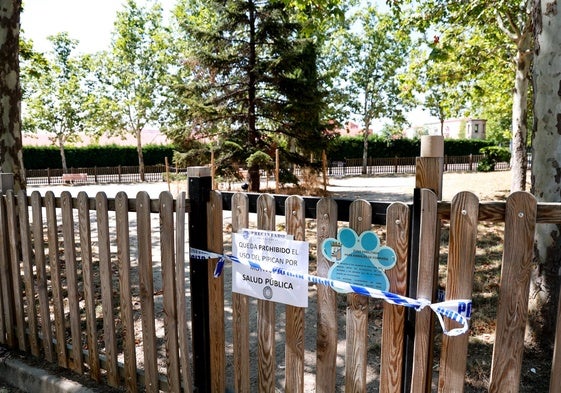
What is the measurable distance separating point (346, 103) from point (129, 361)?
34.1m

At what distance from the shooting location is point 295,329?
7.51 feet

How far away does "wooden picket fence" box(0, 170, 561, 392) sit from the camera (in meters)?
1.81

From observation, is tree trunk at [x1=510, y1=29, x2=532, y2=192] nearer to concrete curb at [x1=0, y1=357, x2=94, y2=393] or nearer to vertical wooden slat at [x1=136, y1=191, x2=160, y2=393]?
vertical wooden slat at [x1=136, y1=191, x2=160, y2=393]

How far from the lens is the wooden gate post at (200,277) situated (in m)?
2.56

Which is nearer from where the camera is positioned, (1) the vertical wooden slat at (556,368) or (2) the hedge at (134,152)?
(1) the vertical wooden slat at (556,368)

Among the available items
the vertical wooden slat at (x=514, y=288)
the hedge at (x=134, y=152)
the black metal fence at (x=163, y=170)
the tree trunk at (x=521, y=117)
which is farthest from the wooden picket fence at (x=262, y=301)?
the hedge at (x=134, y=152)

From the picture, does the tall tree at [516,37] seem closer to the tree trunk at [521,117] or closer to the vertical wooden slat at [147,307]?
the tree trunk at [521,117]

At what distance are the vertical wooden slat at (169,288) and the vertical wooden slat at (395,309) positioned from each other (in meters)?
1.38

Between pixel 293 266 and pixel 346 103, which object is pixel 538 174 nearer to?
pixel 293 266

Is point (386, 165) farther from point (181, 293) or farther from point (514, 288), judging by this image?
point (514, 288)

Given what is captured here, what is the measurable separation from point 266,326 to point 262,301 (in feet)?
0.50

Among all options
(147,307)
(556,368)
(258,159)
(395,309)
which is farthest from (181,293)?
(258,159)

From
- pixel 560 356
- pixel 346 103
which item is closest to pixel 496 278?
pixel 560 356

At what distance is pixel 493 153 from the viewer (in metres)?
28.8
